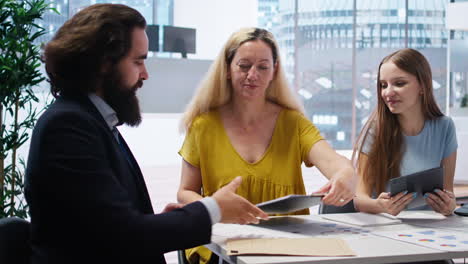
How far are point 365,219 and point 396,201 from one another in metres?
0.13

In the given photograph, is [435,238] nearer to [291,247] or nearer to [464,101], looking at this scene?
[291,247]

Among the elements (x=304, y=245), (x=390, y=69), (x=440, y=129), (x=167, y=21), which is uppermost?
(x=167, y=21)

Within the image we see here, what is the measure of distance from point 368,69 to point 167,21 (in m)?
3.48

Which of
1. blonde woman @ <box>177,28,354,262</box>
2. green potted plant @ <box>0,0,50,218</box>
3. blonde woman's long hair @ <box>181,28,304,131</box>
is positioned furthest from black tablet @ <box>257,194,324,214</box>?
green potted plant @ <box>0,0,50,218</box>

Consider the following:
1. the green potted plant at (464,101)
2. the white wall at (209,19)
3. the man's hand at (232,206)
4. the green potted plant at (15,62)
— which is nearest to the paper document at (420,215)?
the man's hand at (232,206)

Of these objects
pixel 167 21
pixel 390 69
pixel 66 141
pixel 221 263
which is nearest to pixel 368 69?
pixel 167 21

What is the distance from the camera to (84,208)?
4.44ft

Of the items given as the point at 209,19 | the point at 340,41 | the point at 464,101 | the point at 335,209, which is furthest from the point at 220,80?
the point at 340,41

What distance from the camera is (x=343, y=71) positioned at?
9.36m

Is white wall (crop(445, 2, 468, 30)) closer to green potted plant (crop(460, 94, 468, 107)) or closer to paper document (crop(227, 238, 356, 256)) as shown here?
green potted plant (crop(460, 94, 468, 107))

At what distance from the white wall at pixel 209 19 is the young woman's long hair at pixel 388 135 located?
5390 mm

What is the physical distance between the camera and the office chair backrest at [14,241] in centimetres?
152

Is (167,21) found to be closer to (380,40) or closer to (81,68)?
(380,40)

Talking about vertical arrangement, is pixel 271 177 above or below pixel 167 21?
below
